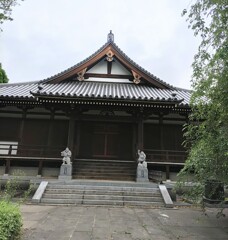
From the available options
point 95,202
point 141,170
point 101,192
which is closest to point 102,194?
point 101,192

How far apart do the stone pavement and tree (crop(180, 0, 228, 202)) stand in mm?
1213


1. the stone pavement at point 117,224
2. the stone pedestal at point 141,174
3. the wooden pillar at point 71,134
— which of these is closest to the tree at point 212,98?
the stone pavement at point 117,224

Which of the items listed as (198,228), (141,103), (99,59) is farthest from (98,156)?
(198,228)

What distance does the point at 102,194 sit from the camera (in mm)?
9039

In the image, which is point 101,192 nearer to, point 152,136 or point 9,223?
point 152,136

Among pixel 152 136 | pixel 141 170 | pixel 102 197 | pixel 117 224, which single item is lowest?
pixel 117 224

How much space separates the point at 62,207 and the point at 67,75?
912 cm

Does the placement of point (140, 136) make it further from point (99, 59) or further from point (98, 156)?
point (99, 59)

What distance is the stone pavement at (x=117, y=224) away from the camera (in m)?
5.09

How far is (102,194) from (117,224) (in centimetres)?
317

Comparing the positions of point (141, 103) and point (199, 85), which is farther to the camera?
point (141, 103)

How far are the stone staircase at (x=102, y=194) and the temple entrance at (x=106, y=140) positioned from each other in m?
3.17

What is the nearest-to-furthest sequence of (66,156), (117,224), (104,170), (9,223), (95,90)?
(9,223) < (117,224) < (66,156) < (104,170) < (95,90)

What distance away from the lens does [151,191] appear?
30.6ft
